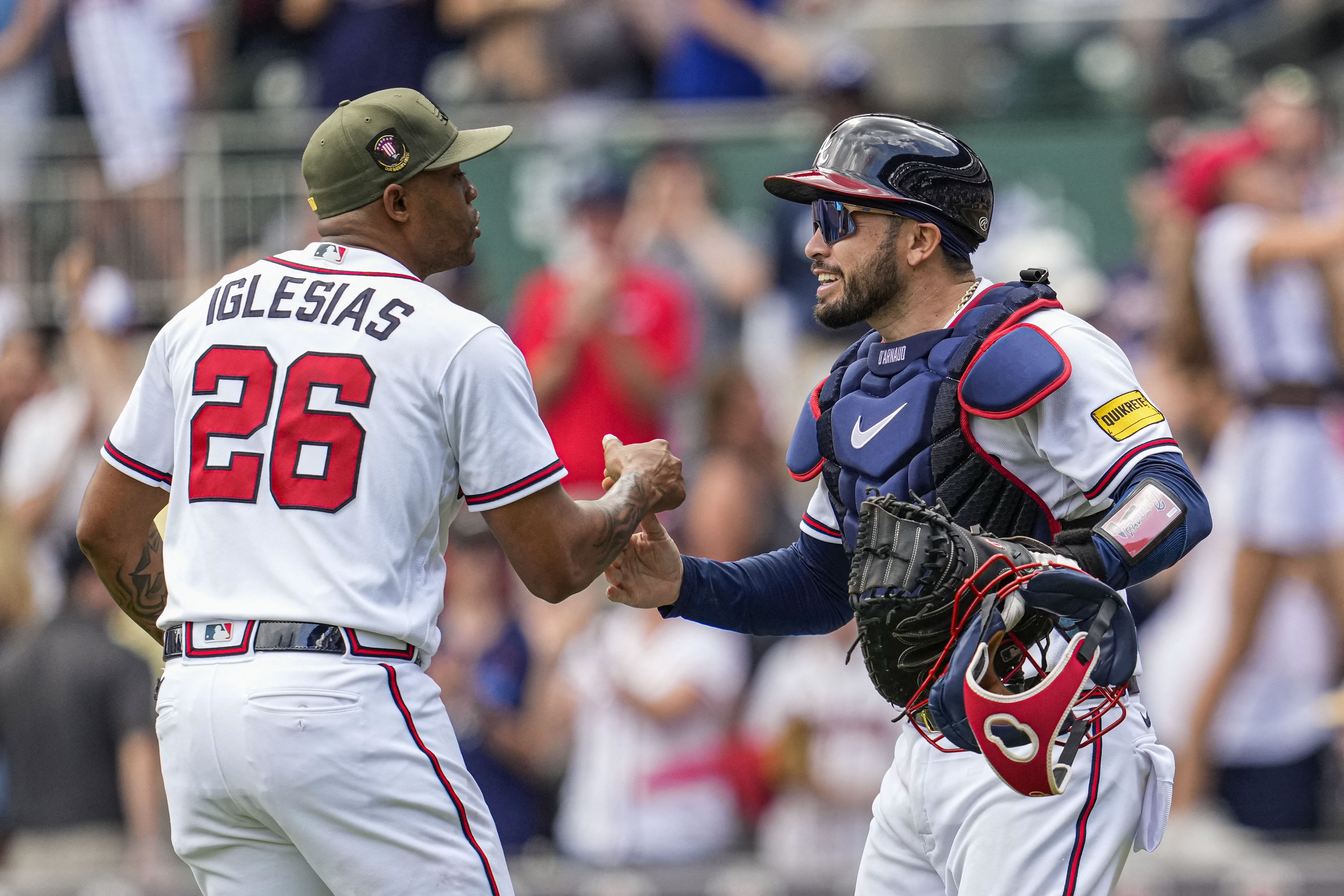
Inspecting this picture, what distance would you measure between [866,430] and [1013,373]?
1.39 ft

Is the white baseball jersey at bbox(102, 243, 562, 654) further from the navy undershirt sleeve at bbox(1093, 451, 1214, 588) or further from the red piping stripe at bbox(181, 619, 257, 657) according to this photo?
the navy undershirt sleeve at bbox(1093, 451, 1214, 588)

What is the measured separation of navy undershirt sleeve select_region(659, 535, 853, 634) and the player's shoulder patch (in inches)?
28.4

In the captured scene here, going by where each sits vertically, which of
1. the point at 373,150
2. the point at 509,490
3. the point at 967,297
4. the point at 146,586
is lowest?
the point at 146,586

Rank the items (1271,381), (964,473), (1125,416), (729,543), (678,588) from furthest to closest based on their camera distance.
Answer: (729,543) → (1271,381) → (678,588) → (964,473) → (1125,416)

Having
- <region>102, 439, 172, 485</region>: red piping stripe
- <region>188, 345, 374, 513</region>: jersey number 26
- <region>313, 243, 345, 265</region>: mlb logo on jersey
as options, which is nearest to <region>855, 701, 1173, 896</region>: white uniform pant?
<region>188, 345, 374, 513</region>: jersey number 26

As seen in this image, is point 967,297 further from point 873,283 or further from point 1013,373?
point 1013,373

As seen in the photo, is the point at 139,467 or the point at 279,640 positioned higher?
the point at 139,467

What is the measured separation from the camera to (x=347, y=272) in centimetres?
413

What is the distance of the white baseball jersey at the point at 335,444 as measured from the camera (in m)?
3.93

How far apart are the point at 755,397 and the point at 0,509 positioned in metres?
3.88

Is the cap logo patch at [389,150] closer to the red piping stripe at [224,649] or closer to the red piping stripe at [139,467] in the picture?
the red piping stripe at [139,467]

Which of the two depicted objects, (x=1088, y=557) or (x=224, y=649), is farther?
(x=224, y=649)

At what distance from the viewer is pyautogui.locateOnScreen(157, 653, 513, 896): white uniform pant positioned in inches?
152

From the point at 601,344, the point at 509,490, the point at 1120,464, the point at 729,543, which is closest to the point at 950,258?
the point at 1120,464
